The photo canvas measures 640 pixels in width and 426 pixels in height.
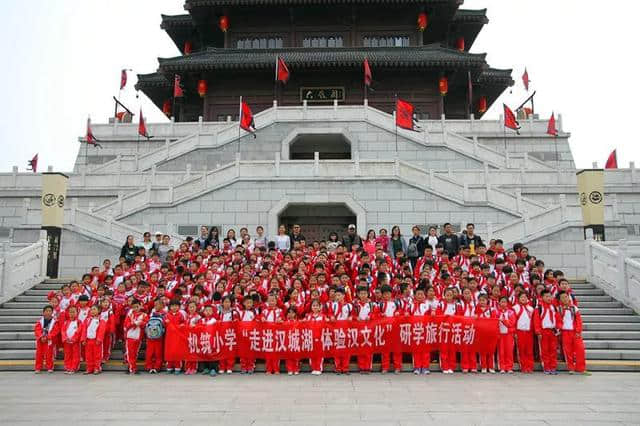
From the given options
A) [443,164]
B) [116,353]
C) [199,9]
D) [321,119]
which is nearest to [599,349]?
[116,353]

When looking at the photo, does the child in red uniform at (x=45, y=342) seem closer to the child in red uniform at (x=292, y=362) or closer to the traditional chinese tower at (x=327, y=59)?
the child in red uniform at (x=292, y=362)

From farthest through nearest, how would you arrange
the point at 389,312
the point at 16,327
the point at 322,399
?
the point at 16,327, the point at 389,312, the point at 322,399

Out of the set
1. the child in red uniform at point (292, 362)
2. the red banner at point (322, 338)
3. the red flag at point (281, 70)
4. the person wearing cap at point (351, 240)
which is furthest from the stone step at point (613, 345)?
the red flag at point (281, 70)

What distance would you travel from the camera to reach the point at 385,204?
62.3ft

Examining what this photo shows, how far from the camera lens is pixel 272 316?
30.4ft

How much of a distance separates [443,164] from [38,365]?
60.9 ft

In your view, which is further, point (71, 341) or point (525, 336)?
point (71, 341)

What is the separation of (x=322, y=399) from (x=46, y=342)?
5.58 m

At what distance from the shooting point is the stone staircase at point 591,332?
9.61m

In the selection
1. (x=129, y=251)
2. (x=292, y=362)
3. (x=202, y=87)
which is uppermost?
(x=202, y=87)

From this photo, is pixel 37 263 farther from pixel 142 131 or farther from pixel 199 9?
pixel 199 9

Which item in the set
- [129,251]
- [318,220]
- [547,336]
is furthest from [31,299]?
[547,336]

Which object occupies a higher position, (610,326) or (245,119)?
(245,119)

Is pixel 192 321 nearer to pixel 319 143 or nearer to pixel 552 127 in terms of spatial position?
pixel 319 143
